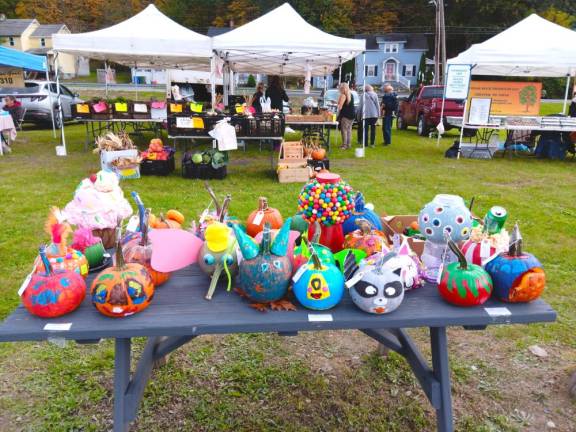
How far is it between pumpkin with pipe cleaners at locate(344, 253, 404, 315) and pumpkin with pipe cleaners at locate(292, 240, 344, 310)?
0.06 m

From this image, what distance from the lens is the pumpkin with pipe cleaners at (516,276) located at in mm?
1791

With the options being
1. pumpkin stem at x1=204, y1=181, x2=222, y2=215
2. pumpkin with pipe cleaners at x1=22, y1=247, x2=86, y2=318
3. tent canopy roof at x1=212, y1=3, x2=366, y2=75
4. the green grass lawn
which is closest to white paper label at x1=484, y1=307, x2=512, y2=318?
the green grass lawn

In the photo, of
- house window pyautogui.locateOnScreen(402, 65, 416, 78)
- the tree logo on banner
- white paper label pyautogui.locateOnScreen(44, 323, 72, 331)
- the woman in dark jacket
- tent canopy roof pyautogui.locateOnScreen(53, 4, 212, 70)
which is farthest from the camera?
house window pyautogui.locateOnScreen(402, 65, 416, 78)

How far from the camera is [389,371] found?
9.09ft

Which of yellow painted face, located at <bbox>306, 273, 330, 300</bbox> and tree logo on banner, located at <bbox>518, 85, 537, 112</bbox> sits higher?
tree logo on banner, located at <bbox>518, 85, 537, 112</bbox>

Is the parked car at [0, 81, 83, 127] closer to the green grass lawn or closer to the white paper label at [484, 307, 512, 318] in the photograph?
the green grass lawn

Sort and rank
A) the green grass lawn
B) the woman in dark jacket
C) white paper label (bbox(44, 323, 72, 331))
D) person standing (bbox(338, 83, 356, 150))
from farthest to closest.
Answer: the woman in dark jacket
person standing (bbox(338, 83, 356, 150))
the green grass lawn
white paper label (bbox(44, 323, 72, 331))

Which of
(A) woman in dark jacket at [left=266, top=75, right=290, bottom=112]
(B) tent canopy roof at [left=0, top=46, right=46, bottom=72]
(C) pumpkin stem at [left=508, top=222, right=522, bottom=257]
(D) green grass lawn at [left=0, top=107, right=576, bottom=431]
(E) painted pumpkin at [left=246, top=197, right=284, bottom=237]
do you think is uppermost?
(B) tent canopy roof at [left=0, top=46, right=46, bottom=72]

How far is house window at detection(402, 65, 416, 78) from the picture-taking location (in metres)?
48.7

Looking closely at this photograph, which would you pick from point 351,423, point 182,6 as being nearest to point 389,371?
point 351,423

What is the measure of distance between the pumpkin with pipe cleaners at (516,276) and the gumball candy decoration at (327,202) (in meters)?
0.70

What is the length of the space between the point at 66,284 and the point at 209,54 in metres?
6.92

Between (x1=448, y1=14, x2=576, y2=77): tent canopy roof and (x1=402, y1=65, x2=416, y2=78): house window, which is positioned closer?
(x1=448, y1=14, x2=576, y2=77): tent canopy roof

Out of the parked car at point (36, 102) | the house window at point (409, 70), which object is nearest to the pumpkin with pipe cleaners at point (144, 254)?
the parked car at point (36, 102)
